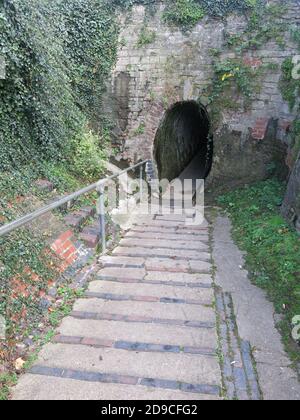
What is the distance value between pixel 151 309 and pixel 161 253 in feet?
4.99

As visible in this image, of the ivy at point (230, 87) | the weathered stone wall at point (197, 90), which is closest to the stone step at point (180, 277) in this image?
the weathered stone wall at point (197, 90)

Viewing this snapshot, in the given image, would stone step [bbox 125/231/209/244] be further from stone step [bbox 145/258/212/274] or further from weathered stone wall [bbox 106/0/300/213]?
weathered stone wall [bbox 106/0/300/213]

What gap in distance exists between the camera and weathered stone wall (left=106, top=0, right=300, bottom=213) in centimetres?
753

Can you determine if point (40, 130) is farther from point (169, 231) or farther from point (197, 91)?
point (197, 91)

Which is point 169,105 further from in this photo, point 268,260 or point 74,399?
point 74,399

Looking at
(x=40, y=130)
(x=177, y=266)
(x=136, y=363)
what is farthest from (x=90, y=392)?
(x=40, y=130)

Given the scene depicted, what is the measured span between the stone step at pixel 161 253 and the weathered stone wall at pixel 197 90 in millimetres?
3734

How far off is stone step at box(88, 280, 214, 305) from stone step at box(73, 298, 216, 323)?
0.18 meters

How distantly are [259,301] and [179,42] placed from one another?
21.7ft

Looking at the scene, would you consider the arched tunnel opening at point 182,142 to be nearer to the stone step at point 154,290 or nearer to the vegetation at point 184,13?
the vegetation at point 184,13

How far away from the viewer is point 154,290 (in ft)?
11.8

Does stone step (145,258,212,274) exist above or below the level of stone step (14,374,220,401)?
below

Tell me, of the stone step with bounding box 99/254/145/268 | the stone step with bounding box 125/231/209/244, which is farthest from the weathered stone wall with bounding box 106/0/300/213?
the stone step with bounding box 99/254/145/268

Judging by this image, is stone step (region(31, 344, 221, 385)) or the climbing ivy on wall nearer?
stone step (region(31, 344, 221, 385))
